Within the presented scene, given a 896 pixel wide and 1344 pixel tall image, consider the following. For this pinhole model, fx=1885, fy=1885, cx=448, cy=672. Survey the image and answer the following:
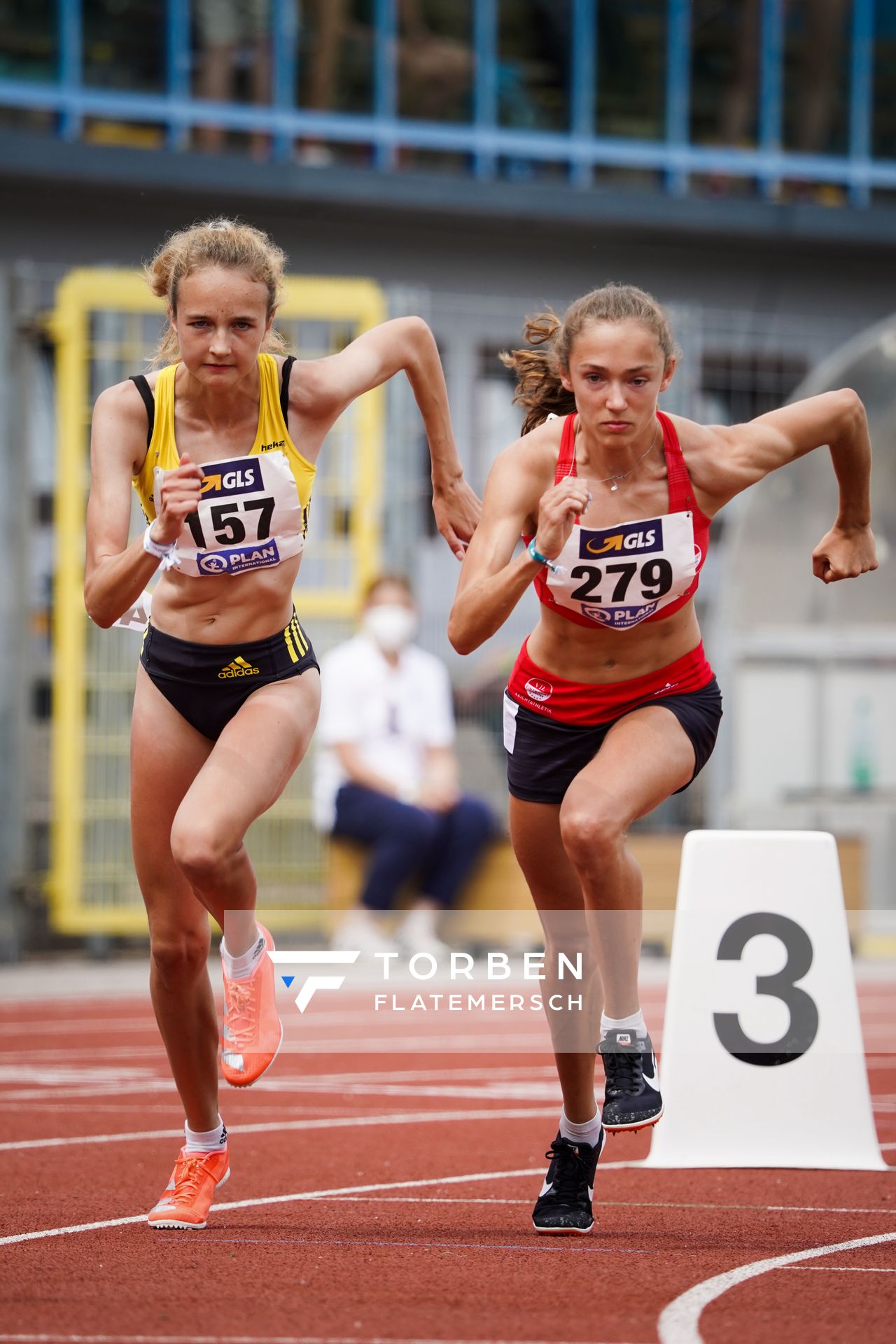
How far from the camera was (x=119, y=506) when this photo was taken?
4.77 meters

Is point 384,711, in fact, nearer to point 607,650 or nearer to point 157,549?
point 607,650

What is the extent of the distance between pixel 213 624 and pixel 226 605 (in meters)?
0.06

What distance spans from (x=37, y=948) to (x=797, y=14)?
401 inches

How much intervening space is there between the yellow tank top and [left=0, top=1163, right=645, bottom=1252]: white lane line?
1.72 meters

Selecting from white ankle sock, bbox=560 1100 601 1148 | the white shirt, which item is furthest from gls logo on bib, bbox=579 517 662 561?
the white shirt

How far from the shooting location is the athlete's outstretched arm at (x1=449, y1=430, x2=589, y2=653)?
14.8 feet

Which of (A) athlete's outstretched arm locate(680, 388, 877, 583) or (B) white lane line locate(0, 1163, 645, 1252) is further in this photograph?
(A) athlete's outstretched arm locate(680, 388, 877, 583)

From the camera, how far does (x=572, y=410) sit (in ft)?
17.9

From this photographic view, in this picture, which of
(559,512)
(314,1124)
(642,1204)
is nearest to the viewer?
(559,512)

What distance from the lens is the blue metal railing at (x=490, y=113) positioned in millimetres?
14227

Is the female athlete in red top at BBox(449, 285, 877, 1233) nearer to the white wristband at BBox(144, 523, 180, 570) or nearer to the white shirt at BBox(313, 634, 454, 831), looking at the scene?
the white wristband at BBox(144, 523, 180, 570)

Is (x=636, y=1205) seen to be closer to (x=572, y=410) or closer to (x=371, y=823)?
(x=572, y=410)

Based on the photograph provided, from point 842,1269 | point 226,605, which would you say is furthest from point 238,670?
point 842,1269

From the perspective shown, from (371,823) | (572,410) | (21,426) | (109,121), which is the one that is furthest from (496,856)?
(572,410)
